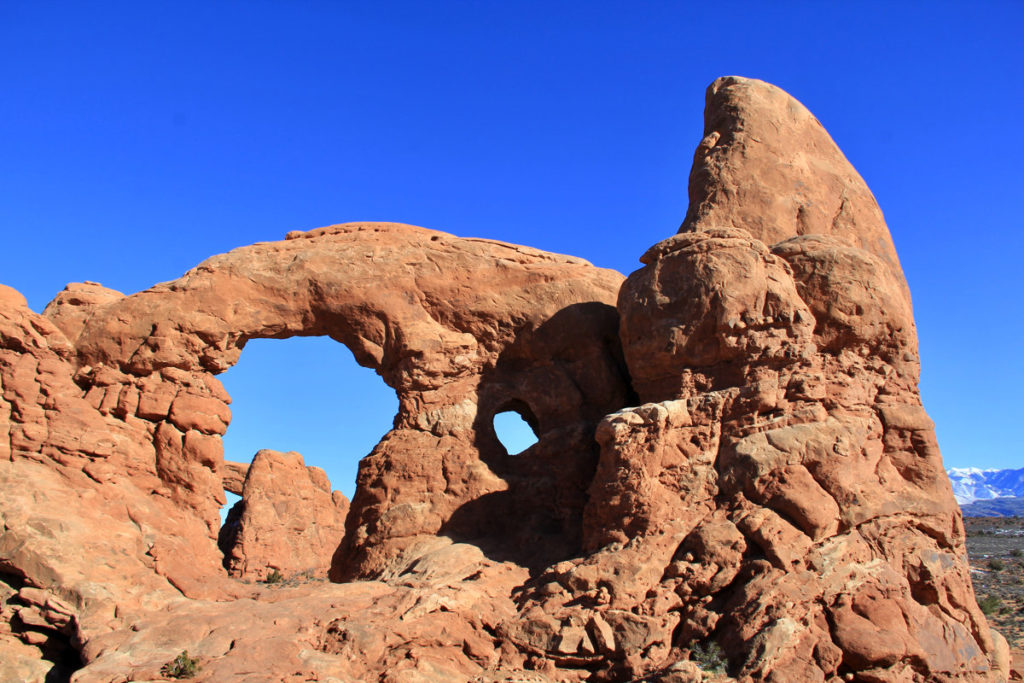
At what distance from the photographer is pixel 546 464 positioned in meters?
12.3

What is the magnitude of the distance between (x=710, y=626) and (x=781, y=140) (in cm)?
795

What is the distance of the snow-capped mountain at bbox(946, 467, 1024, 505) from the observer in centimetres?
14875

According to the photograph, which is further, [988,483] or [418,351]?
[988,483]

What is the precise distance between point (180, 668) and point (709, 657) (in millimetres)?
4995

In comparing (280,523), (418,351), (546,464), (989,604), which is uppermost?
(280,523)

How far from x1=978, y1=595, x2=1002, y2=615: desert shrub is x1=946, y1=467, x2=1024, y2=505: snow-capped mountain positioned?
13335 centimetres

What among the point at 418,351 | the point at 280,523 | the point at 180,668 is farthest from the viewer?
the point at 280,523

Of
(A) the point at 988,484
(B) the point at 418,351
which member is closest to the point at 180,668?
(B) the point at 418,351

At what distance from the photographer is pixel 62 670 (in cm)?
926

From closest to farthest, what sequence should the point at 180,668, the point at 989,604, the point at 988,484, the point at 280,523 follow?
the point at 180,668 < the point at 989,604 < the point at 280,523 < the point at 988,484

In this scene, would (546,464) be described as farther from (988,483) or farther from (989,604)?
(988,483)

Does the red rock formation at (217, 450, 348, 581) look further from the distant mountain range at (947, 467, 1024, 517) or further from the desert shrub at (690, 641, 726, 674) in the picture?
the distant mountain range at (947, 467, 1024, 517)

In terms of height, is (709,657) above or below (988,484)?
below

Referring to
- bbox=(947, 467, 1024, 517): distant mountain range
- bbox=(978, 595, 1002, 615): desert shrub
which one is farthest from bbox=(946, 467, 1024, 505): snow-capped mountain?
bbox=(978, 595, 1002, 615): desert shrub
